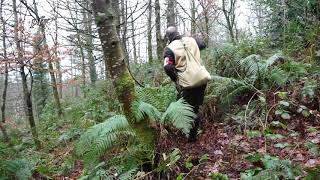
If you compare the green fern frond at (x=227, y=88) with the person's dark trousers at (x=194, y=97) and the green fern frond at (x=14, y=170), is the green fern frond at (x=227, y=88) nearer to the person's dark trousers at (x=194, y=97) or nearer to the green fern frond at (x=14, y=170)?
the person's dark trousers at (x=194, y=97)

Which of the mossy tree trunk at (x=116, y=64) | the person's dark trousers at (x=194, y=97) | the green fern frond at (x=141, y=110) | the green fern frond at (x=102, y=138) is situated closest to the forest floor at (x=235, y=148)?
the person's dark trousers at (x=194, y=97)

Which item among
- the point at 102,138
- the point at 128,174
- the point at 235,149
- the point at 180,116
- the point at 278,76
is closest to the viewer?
the point at 128,174

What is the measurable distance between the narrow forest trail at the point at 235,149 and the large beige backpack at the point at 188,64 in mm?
853

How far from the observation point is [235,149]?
5.03m

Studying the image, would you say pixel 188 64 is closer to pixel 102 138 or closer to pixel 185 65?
pixel 185 65

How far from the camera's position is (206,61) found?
8047 millimetres

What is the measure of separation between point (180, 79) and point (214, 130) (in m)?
1.23

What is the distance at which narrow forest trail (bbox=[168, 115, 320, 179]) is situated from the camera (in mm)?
4496

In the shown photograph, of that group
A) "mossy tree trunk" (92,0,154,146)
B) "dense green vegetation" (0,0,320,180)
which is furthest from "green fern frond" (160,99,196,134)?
"mossy tree trunk" (92,0,154,146)

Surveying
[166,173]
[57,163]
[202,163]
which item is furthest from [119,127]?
[57,163]

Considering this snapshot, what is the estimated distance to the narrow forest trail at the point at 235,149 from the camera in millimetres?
4496

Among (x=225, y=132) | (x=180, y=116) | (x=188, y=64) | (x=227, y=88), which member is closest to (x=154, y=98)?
(x=188, y=64)

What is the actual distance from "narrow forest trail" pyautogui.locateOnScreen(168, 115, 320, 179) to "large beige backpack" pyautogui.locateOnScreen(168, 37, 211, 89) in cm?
85

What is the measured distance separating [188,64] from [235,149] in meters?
1.33
